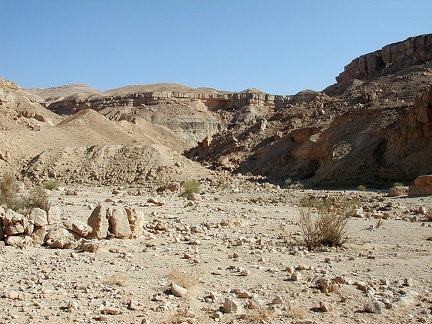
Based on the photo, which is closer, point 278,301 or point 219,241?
point 278,301

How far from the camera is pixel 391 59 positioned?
61719 mm

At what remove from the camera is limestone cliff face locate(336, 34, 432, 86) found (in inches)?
2169

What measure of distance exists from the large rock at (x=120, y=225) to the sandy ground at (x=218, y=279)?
0.80 ft

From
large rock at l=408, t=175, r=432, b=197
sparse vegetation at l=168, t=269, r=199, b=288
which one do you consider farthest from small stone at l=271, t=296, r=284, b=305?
large rock at l=408, t=175, r=432, b=197

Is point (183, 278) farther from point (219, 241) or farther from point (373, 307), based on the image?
point (219, 241)

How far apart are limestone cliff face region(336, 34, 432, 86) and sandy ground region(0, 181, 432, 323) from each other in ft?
162

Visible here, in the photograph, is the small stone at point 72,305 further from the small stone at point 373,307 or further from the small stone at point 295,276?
the small stone at point 373,307

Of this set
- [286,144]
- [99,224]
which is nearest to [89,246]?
[99,224]

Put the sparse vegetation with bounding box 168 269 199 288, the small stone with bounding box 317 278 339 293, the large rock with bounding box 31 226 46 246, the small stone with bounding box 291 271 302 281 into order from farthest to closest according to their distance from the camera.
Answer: the large rock with bounding box 31 226 46 246 < the small stone with bounding box 291 271 302 281 < the sparse vegetation with bounding box 168 269 199 288 < the small stone with bounding box 317 278 339 293

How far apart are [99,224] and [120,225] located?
1.27 ft

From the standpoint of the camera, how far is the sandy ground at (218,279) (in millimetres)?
4762

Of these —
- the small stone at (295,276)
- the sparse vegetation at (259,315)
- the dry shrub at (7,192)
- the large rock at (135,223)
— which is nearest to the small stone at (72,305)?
the sparse vegetation at (259,315)

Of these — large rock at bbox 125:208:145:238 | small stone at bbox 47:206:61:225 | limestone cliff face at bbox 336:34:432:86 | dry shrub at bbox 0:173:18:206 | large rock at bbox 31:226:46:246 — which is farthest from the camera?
limestone cliff face at bbox 336:34:432:86

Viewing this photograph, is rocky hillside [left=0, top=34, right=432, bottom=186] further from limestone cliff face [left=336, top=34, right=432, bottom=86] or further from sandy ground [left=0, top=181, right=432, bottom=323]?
sandy ground [left=0, top=181, right=432, bottom=323]
